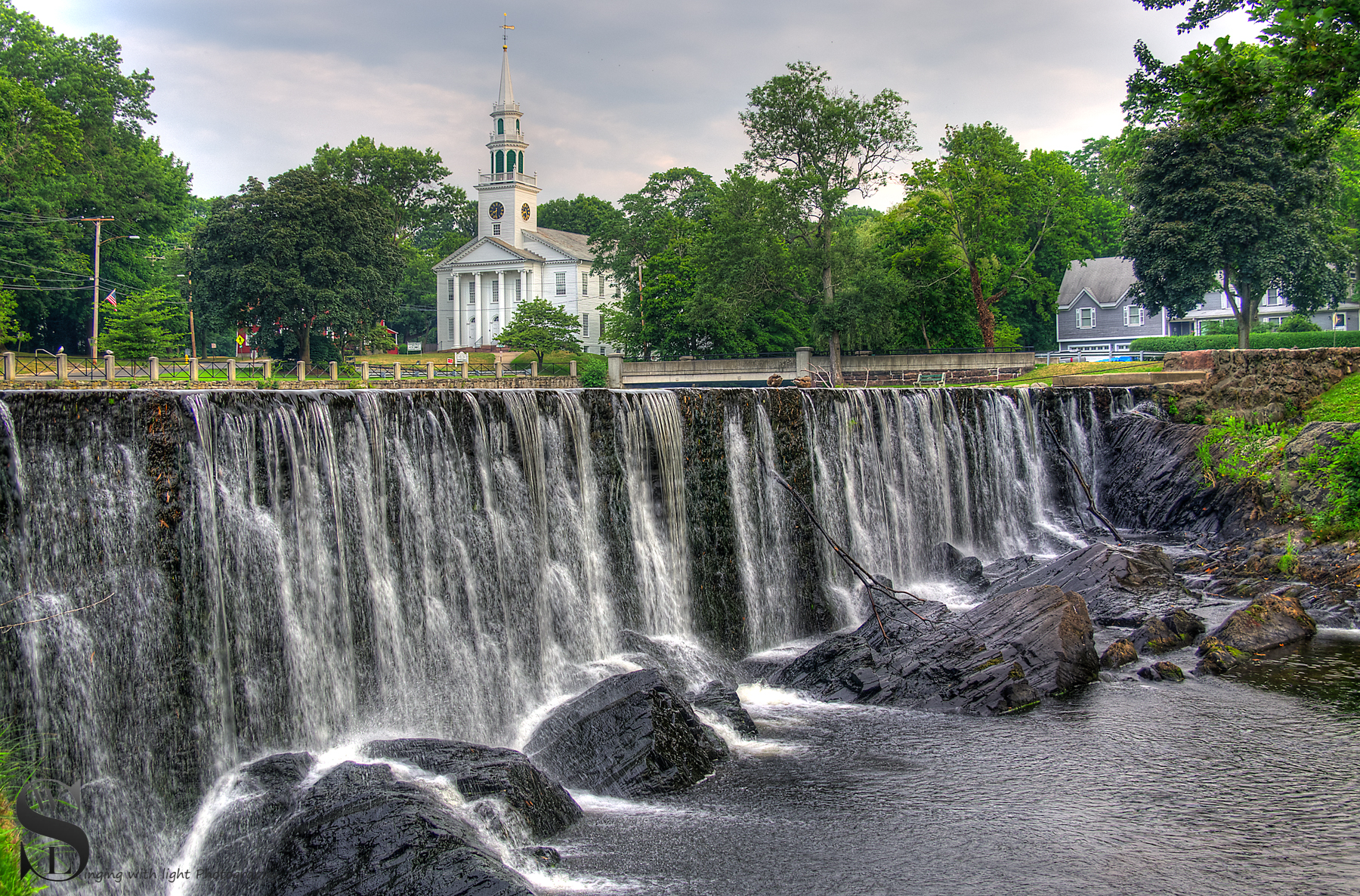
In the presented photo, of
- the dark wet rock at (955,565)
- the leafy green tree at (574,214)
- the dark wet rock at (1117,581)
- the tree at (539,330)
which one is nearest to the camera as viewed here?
the dark wet rock at (1117,581)

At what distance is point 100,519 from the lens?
835 centimetres

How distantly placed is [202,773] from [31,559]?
7.65ft

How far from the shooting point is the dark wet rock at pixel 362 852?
638cm

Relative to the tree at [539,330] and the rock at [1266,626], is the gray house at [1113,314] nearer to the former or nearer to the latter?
the tree at [539,330]

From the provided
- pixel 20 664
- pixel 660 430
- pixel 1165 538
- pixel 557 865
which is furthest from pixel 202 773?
pixel 1165 538

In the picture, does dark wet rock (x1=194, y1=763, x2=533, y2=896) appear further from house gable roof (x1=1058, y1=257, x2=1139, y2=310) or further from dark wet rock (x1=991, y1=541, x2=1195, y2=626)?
house gable roof (x1=1058, y1=257, x2=1139, y2=310)

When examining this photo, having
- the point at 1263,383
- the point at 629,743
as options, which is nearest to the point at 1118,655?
the point at 629,743

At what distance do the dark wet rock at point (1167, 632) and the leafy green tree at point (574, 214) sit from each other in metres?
83.1

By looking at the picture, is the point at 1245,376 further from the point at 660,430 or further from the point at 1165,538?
the point at 660,430

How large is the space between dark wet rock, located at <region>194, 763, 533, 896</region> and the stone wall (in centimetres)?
2162

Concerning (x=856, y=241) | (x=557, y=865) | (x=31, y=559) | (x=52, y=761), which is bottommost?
(x=557, y=865)

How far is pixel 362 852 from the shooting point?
6.60m

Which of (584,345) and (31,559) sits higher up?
(584,345)

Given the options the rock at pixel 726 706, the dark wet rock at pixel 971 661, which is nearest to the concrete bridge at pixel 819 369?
the dark wet rock at pixel 971 661
